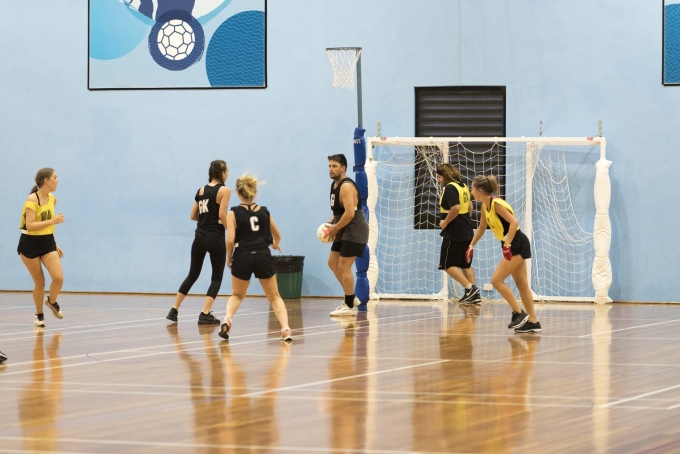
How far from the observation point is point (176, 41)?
15.3 m

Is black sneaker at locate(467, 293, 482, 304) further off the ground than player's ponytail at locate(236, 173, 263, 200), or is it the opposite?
player's ponytail at locate(236, 173, 263, 200)

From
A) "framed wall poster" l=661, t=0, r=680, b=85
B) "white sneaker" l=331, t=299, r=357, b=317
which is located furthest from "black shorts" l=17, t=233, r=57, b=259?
"framed wall poster" l=661, t=0, r=680, b=85

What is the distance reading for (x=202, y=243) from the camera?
10.6 meters

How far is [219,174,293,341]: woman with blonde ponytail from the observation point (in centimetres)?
904

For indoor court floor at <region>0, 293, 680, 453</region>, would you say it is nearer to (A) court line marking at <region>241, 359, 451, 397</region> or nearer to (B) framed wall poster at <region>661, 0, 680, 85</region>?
(A) court line marking at <region>241, 359, 451, 397</region>

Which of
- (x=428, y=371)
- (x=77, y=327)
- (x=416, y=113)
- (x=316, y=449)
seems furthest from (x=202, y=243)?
(x=316, y=449)

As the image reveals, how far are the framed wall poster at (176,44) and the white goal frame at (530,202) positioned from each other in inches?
99.4

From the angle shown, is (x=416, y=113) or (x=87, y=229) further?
(x=87, y=229)

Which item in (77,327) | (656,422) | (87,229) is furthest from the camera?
(87,229)

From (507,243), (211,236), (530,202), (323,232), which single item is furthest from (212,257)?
(530,202)

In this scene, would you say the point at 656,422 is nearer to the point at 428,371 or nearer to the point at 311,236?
the point at 428,371

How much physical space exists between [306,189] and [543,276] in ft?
12.8

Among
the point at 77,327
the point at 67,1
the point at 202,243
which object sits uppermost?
the point at 67,1

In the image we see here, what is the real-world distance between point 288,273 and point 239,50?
12.0 feet
